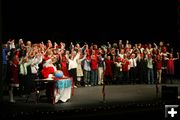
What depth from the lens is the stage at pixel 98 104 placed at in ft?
31.4

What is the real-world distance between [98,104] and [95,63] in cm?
508

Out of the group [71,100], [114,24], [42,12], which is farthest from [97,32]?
[71,100]

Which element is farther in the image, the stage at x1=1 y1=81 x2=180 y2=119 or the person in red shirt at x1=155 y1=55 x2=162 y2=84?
the person in red shirt at x1=155 y1=55 x2=162 y2=84

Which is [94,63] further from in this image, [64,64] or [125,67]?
[64,64]

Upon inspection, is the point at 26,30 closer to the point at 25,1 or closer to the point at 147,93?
the point at 25,1

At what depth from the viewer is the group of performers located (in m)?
13.7

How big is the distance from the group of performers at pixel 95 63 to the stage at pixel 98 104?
2.30ft

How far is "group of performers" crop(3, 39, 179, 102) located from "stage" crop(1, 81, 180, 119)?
0.70 m

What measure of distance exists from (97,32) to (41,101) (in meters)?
9.13

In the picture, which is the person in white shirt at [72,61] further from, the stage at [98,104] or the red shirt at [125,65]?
the red shirt at [125,65]

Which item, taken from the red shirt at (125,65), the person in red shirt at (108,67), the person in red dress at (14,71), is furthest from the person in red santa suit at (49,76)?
the red shirt at (125,65)

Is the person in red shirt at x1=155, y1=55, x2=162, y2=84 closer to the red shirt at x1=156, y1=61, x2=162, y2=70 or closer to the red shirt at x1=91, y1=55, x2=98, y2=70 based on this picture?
the red shirt at x1=156, y1=61, x2=162, y2=70

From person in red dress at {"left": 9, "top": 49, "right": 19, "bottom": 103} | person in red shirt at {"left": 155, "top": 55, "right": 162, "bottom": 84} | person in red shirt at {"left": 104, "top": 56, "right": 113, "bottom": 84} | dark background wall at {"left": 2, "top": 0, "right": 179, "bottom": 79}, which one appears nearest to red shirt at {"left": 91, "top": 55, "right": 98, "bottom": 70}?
person in red shirt at {"left": 104, "top": 56, "right": 113, "bottom": 84}

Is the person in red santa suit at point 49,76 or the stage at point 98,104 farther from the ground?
the person in red santa suit at point 49,76
